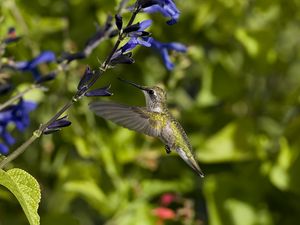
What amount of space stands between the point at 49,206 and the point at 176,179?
21.1 inches

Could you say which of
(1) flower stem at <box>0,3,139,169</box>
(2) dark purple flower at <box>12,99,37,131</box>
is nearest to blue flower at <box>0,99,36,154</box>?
(2) dark purple flower at <box>12,99,37,131</box>

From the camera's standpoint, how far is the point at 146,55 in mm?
2787

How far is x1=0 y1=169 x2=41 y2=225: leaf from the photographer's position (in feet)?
3.92

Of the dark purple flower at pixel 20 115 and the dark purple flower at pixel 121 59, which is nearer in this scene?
the dark purple flower at pixel 121 59

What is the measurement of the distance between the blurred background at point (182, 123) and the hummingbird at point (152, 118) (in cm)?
60

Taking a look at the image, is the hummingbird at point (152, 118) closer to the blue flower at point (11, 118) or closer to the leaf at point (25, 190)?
the leaf at point (25, 190)

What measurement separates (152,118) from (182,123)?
4.04 ft

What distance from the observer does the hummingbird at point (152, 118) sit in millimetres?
1480

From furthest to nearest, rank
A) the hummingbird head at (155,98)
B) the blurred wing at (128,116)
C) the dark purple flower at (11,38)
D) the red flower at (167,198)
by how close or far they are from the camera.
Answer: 1. the red flower at (167,198)
2. the dark purple flower at (11,38)
3. the hummingbird head at (155,98)
4. the blurred wing at (128,116)

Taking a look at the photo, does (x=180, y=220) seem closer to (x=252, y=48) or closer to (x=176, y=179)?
(x=176, y=179)

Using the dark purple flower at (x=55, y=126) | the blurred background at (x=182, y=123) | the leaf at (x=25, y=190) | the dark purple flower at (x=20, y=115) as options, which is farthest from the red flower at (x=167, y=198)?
the leaf at (x=25, y=190)

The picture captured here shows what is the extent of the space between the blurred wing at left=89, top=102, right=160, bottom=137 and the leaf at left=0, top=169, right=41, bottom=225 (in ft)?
0.78

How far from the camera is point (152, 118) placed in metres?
1.64

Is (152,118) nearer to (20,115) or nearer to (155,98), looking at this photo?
(155,98)
